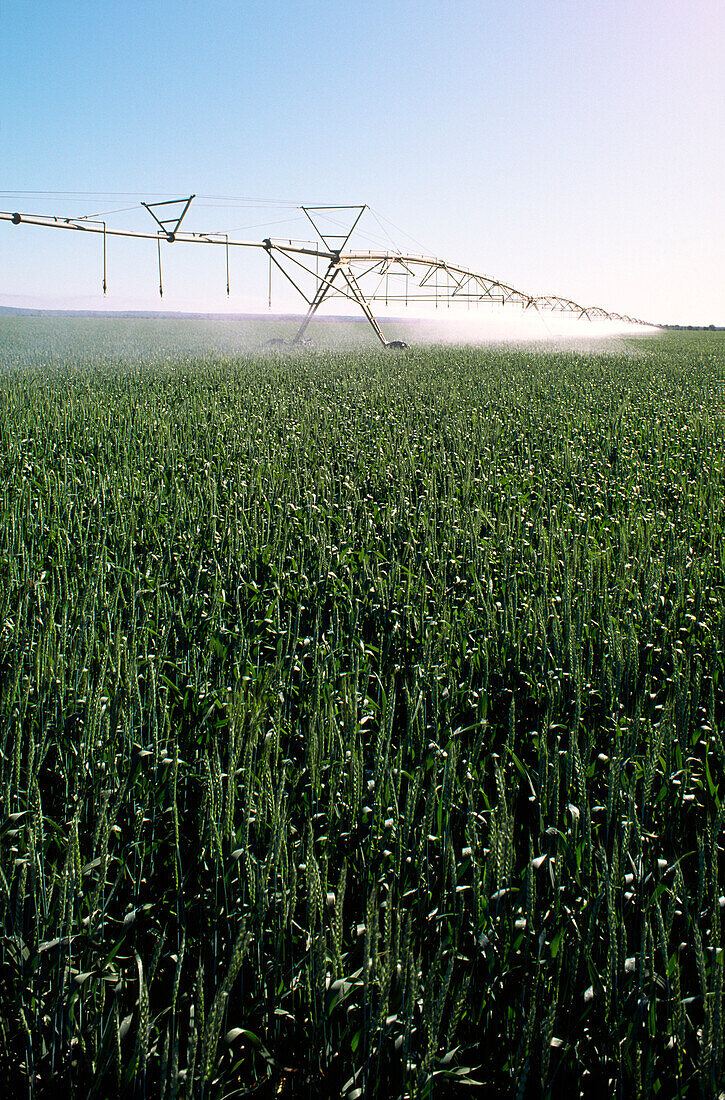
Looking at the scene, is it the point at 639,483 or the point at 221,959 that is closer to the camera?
the point at 221,959

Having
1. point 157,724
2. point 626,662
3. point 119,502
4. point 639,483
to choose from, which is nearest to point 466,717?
point 626,662

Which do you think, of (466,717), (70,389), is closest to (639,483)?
(466,717)

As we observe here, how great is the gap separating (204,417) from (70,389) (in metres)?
4.98

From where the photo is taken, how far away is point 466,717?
11.0 feet

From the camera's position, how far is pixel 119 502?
652 cm

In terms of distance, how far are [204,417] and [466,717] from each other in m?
9.69

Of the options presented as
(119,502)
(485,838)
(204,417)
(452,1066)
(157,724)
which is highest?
(204,417)

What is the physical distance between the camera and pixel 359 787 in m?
2.29

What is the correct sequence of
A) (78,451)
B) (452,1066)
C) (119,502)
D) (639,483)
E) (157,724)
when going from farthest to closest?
(78,451)
(639,483)
(119,502)
(157,724)
(452,1066)

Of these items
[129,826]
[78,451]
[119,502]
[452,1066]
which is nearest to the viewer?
[452,1066]

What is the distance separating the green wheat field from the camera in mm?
1685

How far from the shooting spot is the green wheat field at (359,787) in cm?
168

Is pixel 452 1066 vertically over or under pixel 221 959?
under

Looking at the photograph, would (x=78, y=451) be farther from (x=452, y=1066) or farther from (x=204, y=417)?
(x=452, y=1066)
